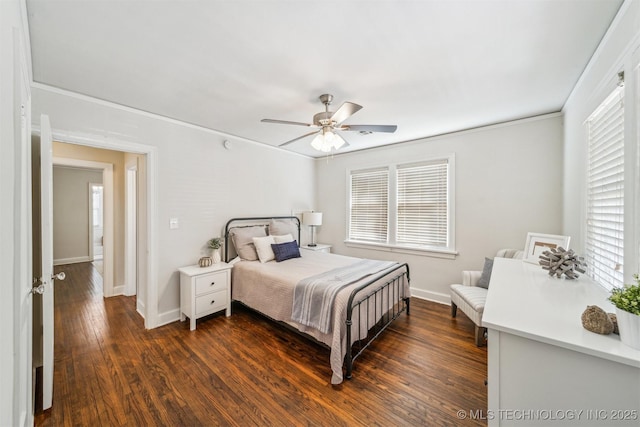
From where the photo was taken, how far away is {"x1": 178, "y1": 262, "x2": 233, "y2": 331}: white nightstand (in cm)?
293

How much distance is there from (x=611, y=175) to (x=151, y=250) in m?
4.21

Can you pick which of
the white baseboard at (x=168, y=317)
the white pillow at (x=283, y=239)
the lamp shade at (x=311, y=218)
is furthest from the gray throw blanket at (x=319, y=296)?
the lamp shade at (x=311, y=218)

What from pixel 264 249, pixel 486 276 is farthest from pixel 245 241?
pixel 486 276

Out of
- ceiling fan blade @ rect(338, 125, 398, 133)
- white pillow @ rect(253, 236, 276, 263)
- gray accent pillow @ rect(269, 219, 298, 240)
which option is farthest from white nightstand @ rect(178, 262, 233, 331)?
ceiling fan blade @ rect(338, 125, 398, 133)

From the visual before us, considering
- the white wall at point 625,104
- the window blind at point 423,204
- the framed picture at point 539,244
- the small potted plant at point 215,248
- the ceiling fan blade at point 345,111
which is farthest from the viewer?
the window blind at point 423,204

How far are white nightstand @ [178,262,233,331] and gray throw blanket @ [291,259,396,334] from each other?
1227mm

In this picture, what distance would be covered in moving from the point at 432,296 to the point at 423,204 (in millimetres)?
1443

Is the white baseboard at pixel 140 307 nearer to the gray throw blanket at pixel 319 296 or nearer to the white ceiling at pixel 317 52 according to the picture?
the gray throw blanket at pixel 319 296

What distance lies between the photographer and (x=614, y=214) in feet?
5.01

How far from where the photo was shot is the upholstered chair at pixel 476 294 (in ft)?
8.26

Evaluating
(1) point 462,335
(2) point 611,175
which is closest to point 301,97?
(2) point 611,175

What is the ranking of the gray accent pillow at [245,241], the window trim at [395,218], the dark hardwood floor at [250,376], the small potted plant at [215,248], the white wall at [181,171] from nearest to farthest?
the dark hardwood floor at [250,376] < the white wall at [181,171] < the small potted plant at [215,248] < the gray accent pillow at [245,241] < the window trim at [395,218]

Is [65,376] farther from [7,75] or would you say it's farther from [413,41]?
[413,41]

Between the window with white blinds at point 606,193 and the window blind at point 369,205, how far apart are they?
2592mm
